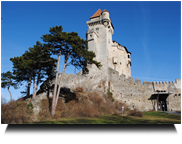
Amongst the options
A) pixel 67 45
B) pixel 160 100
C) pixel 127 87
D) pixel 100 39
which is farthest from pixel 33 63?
pixel 160 100

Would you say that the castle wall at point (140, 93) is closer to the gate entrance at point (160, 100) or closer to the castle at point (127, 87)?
the castle at point (127, 87)

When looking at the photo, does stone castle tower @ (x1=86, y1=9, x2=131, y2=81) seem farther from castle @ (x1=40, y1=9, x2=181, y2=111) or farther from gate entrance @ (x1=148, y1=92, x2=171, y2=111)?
gate entrance @ (x1=148, y1=92, x2=171, y2=111)

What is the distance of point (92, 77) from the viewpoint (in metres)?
27.9

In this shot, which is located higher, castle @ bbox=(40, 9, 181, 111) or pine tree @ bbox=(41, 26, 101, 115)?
pine tree @ bbox=(41, 26, 101, 115)

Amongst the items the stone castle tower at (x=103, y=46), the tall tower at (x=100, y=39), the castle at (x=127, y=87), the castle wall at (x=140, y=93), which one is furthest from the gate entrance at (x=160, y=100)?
the tall tower at (x=100, y=39)

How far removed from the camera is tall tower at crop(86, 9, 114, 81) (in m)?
29.0

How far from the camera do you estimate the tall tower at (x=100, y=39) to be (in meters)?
29.0

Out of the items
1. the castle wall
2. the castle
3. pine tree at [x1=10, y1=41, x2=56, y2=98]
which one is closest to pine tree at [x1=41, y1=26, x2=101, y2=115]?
pine tree at [x1=10, y1=41, x2=56, y2=98]

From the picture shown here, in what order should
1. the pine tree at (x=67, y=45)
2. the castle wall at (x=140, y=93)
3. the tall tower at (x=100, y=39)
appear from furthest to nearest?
the tall tower at (x=100, y=39), the castle wall at (x=140, y=93), the pine tree at (x=67, y=45)

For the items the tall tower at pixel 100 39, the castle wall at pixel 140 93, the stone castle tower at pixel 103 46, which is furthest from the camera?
the stone castle tower at pixel 103 46

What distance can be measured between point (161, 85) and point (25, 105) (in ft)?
81.7

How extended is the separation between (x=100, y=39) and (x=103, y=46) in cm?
226
